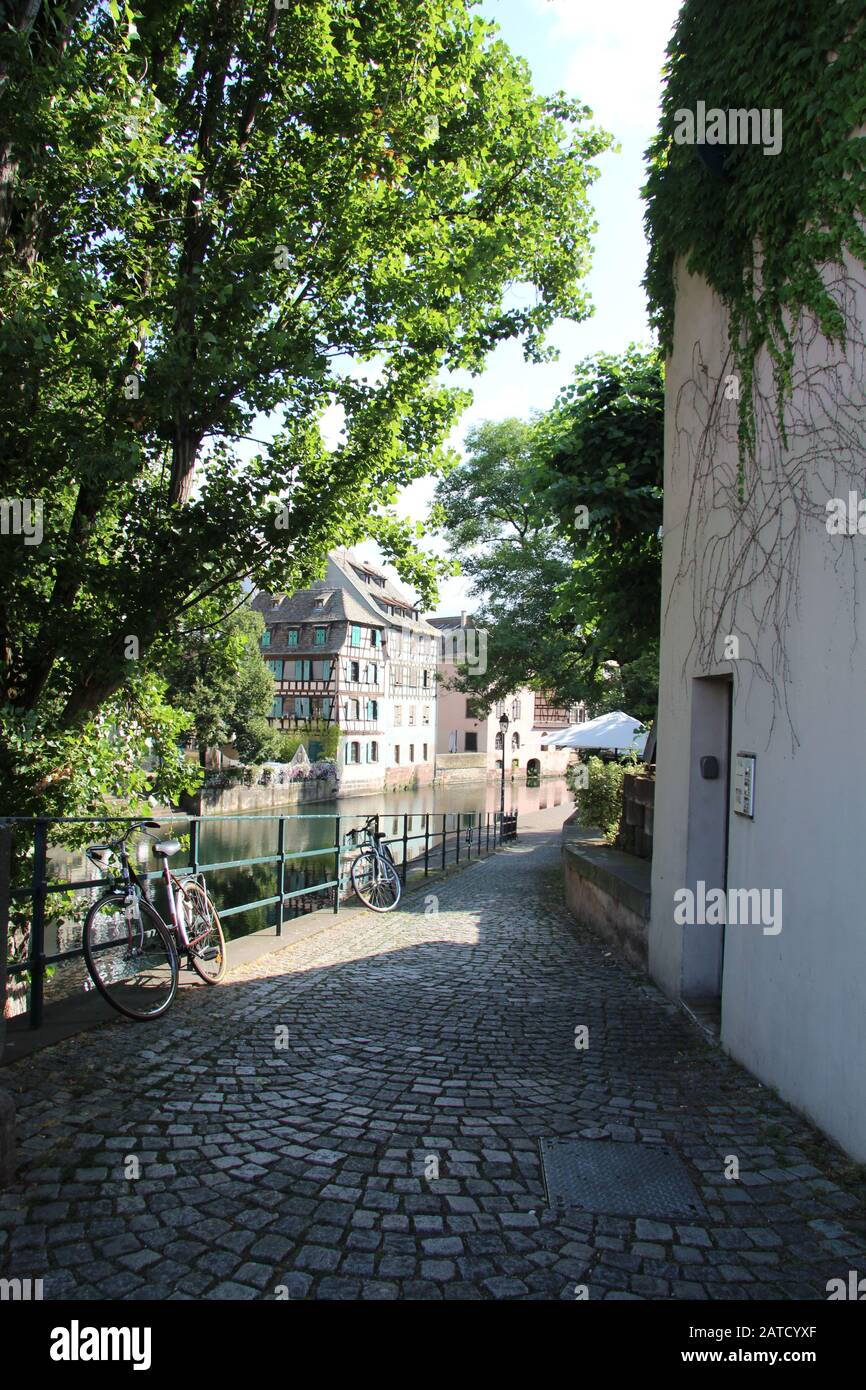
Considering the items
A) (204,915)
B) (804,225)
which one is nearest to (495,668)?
(204,915)

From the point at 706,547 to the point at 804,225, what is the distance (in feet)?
5.40

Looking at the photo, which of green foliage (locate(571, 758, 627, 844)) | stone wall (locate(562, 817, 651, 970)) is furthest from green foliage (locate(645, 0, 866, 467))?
green foliage (locate(571, 758, 627, 844))

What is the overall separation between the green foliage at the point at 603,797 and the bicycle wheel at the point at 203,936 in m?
6.61

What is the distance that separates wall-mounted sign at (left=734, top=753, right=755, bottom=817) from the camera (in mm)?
3900

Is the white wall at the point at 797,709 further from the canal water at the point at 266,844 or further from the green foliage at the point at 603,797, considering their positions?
the green foliage at the point at 603,797

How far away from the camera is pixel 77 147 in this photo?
5184mm

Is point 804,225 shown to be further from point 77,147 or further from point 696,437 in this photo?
point 77,147

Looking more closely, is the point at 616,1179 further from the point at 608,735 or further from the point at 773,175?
the point at 608,735

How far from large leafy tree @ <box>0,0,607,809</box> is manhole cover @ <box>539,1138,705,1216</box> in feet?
14.7

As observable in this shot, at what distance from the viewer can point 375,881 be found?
945 cm

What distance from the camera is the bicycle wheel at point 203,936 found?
5227 mm

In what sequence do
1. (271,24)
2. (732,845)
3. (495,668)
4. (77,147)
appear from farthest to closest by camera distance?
(495,668)
(271,24)
(77,147)
(732,845)

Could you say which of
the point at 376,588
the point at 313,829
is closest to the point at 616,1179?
the point at 313,829

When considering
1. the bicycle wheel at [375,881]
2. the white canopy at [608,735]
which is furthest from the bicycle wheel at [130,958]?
the white canopy at [608,735]
